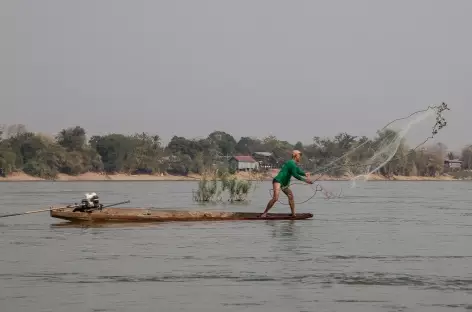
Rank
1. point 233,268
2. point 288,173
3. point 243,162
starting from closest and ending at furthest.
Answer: point 233,268 < point 288,173 < point 243,162

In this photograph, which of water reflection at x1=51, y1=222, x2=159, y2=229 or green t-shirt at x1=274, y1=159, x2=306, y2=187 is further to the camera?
water reflection at x1=51, y1=222, x2=159, y2=229

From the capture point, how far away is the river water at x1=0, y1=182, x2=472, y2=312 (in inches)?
539

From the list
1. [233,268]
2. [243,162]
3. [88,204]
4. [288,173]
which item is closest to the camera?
[233,268]

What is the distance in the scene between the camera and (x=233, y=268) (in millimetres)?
17750

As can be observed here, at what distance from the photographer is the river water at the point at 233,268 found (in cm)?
1370

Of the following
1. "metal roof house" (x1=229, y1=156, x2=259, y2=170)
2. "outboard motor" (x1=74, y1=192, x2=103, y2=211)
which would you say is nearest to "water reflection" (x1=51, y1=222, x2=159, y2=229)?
"outboard motor" (x1=74, y1=192, x2=103, y2=211)

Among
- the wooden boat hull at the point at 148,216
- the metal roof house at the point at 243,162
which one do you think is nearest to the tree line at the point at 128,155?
the metal roof house at the point at 243,162

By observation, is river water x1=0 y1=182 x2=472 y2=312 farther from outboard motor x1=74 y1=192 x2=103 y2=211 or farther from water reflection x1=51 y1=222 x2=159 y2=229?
outboard motor x1=74 y1=192 x2=103 y2=211

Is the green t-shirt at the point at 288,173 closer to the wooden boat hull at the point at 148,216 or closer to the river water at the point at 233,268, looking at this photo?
the wooden boat hull at the point at 148,216

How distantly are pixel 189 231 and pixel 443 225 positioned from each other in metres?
9.75

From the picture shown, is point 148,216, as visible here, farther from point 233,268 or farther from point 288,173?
point 233,268

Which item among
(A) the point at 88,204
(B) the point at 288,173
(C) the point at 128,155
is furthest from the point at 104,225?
(C) the point at 128,155

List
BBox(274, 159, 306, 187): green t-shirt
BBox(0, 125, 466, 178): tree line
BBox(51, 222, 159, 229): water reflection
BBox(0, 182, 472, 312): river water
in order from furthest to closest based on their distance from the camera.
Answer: BBox(0, 125, 466, 178): tree line
BBox(51, 222, 159, 229): water reflection
BBox(274, 159, 306, 187): green t-shirt
BBox(0, 182, 472, 312): river water

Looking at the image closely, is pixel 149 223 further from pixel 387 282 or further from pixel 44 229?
pixel 387 282
